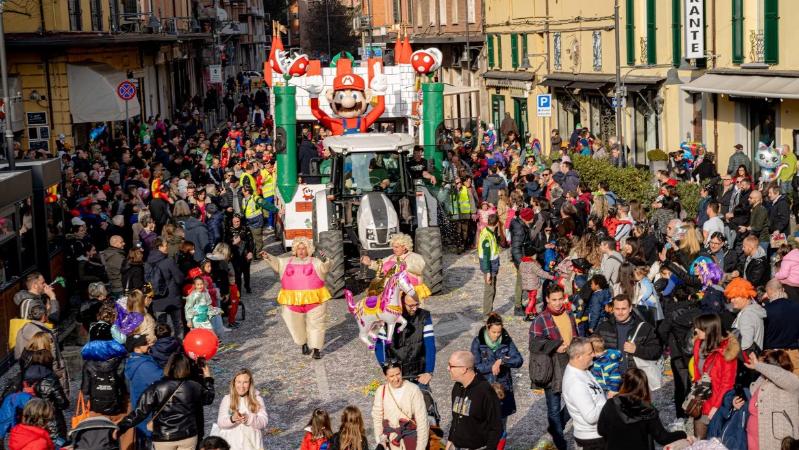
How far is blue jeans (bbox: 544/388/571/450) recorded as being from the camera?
11.0m

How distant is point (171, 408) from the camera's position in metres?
9.51

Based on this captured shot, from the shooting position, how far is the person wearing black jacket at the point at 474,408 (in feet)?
29.6

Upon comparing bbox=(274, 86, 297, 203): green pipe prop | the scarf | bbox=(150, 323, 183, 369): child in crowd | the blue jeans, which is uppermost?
bbox=(274, 86, 297, 203): green pipe prop

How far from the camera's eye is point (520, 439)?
11.8m

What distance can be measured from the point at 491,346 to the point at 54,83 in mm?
25307

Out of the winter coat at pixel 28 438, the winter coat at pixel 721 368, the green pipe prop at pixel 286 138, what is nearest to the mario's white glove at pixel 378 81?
the green pipe prop at pixel 286 138

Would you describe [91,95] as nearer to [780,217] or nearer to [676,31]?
[676,31]

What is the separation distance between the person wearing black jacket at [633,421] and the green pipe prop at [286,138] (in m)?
13.9

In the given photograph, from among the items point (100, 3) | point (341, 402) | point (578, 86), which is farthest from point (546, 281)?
point (100, 3)

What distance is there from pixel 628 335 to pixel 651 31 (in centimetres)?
2190

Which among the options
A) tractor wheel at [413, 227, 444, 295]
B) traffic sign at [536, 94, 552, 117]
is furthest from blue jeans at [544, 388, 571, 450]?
traffic sign at [536, 94, 552, 117]

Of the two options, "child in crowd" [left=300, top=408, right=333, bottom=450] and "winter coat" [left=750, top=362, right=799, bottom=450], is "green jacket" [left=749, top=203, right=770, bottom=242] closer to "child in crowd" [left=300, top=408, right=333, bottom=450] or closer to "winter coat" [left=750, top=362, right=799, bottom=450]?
"winter coat" [left=750, top=362, right=799, bottom=450]

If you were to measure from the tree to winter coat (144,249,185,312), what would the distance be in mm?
75430

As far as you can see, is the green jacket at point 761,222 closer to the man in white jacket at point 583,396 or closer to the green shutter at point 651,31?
the man in white jacket at point 583,396
